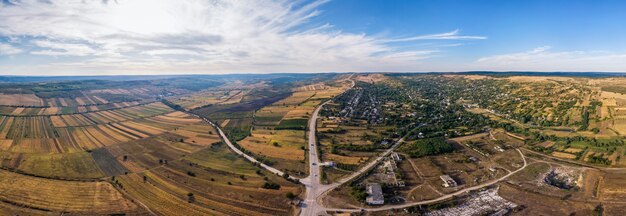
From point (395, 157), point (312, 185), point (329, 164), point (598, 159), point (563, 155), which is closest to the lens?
point (312, 185)

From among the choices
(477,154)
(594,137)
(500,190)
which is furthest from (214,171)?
(594,137)

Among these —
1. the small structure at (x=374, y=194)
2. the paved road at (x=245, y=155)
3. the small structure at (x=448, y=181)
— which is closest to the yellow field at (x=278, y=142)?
the paved road at (x=245, y=155)

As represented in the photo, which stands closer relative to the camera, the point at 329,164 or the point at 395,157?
the point at 329,164

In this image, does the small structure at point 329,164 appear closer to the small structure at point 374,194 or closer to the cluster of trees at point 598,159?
the small structure at point 374,194

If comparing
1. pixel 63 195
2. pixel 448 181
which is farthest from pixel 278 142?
pixel 63 195

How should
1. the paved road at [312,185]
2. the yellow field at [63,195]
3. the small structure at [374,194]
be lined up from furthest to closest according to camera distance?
1. the small structure at [374,194]
2. the yellow field at [63,195]
3. the paved road at [312,185]

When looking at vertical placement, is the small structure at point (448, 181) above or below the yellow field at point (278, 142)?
below

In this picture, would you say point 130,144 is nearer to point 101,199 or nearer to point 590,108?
point 101,199

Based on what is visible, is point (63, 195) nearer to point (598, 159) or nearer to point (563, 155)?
point (563, 155)

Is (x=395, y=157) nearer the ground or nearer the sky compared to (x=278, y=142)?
nearer the ground
